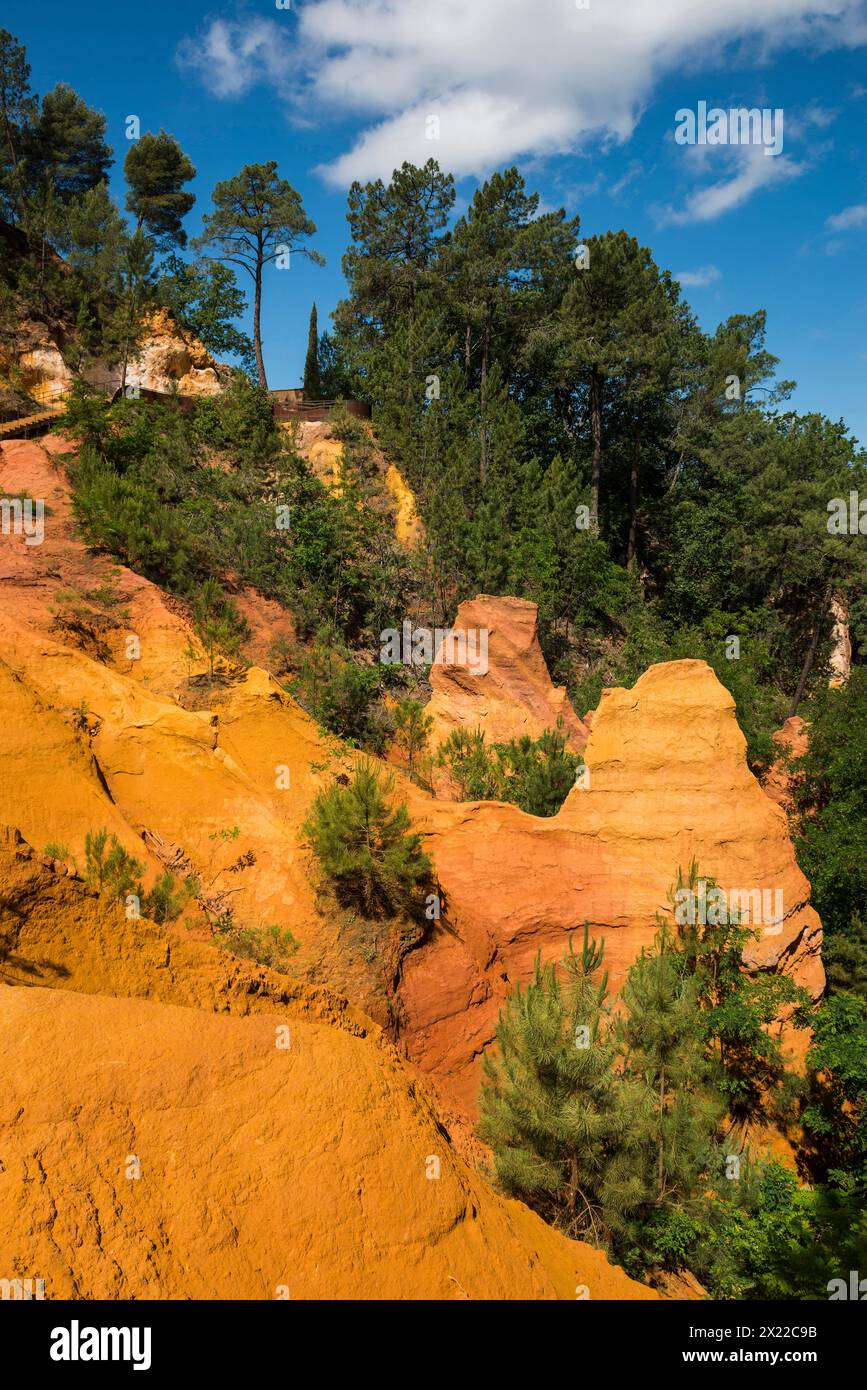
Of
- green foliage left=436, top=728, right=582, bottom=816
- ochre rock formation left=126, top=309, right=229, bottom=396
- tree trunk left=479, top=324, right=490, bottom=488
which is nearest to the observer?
green foliage left=436, top=728, right=582, bottom=816

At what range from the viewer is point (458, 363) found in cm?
3066

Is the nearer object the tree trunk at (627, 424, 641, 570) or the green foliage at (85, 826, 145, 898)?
the green foliage at (85, 826, 145, 898)

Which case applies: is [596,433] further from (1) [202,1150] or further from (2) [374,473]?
(1) [202,1150]

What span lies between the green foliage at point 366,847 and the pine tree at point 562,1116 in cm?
257

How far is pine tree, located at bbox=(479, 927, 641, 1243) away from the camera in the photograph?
303 inches

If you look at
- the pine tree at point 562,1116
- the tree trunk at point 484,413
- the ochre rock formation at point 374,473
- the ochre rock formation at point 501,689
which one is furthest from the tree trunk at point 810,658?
the pine tree at point 562,1116

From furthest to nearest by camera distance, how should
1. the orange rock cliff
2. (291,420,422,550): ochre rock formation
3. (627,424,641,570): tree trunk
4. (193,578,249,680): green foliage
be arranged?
1. (627,424,641,570): tree trunk
2. (291,420,422,550): ochre rock formation
3. (193,578,249,680): green foliage
4. the orange rock cliff

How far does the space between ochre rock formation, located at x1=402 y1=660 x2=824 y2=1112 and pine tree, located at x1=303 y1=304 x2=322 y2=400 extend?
29.4m

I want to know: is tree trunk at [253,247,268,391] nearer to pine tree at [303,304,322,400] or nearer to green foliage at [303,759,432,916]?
pine tree at [303,304,322,400]

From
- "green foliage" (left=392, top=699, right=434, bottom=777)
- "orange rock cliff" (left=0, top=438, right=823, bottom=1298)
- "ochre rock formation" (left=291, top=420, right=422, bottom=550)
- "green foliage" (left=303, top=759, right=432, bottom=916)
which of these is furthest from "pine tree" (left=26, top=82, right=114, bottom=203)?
"green foliage" (left=303, top=759, right=432, bottom=916)
